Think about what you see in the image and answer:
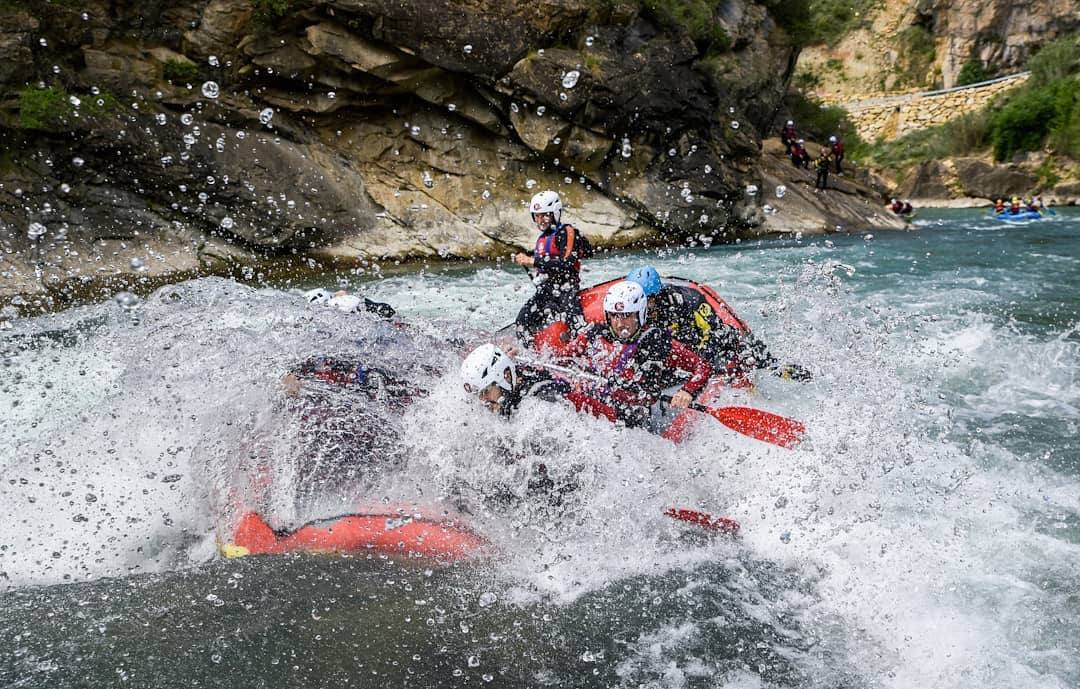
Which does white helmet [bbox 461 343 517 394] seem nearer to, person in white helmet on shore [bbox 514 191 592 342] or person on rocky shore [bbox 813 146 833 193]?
person in white helmet on shore [bbox 514 191 592 342]

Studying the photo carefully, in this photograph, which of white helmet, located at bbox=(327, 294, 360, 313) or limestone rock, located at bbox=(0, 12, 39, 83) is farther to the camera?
limestone rock, located at bbox=(0, 12, 39, 83)

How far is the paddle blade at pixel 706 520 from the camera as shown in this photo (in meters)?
4.73

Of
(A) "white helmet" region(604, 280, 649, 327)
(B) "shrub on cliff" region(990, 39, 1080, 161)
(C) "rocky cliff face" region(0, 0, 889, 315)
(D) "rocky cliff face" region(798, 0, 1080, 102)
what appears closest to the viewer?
(A) "white helmet" region(604, 280, 649, 327)

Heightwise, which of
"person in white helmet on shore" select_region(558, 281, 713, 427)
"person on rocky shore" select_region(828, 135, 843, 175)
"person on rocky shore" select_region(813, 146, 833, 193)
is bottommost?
"person in white helmet on shore" select_region(558, 281, 713, 427)

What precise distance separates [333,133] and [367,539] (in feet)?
38.5

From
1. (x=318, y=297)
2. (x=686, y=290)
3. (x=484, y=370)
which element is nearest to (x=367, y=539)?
(x=484, y=370)

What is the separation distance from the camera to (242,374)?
5504 mm

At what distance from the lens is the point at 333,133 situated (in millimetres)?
14766

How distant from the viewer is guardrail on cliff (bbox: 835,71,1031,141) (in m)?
36.2

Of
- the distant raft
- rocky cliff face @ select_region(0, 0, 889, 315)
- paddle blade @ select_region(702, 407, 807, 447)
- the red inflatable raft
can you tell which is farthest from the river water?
the distant raft

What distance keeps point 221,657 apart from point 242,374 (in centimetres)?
233

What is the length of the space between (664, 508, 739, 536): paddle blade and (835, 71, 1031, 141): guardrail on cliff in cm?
3765

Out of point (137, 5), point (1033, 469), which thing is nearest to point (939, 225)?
point (1033, 469)

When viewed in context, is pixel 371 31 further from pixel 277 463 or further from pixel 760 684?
pixel 760 684
